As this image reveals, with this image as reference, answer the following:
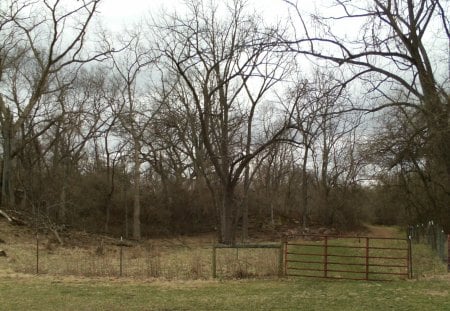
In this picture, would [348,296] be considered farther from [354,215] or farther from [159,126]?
[354,215]

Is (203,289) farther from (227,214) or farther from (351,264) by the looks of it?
(227,214)

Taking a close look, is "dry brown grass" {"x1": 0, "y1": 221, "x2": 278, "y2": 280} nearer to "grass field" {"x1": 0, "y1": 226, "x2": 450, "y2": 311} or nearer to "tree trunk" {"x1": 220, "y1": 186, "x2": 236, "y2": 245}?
"grass field" {"x1": 0, "y1": 226, "x2": 450, "y2": 311}

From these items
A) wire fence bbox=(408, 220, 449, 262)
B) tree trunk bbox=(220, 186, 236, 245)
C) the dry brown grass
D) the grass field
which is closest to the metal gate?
the grass field

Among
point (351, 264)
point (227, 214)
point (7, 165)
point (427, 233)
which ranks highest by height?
point (7, 165)

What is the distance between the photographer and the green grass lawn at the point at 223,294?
475 inches

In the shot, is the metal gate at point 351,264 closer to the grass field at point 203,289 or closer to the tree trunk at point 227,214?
the grass field at point 203,289

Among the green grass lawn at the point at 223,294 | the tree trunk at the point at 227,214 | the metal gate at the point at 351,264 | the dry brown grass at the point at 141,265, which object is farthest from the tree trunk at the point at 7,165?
the green grass lawn at the point at 223,294

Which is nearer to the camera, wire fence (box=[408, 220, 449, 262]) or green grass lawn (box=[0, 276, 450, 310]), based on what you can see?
green grass lawn (box=[0, 276, 450, 310])

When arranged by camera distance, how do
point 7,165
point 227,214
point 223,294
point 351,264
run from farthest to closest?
point 7,165 → point 227,214 → point 351,264 → point 223,294

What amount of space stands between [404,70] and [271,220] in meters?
39.1

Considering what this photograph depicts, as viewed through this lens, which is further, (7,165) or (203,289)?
(7,165)

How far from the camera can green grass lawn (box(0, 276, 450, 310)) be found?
39.5 ft

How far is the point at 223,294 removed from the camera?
46.0 ft

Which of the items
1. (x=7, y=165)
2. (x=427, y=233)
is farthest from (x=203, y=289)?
(x=7, y=165)
